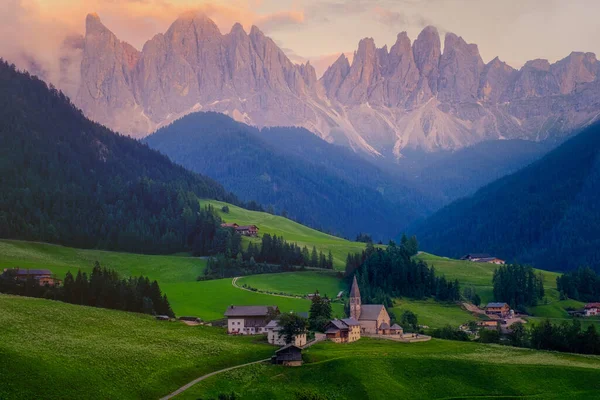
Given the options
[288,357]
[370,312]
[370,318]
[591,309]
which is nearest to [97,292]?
[288,357]

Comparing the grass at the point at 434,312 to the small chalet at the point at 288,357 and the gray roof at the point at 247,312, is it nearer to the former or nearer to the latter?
the gray roof at the point at 247,312

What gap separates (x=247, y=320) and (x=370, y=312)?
2389cm

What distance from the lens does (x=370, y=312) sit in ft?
480

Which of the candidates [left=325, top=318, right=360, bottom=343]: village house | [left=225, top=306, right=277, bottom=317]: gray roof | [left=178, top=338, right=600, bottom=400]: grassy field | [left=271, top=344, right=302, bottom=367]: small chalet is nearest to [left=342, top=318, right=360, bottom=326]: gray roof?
[left=325, top=318, right=360, bottom=343]: village house

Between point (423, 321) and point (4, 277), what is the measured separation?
80297 millimetres

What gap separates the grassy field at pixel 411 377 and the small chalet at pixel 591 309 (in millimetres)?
75044

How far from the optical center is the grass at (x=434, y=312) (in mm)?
166450

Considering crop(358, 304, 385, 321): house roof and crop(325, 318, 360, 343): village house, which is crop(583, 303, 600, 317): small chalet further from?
crop(325, 318, 360, 343): village house

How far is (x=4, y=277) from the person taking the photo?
14538 centimetres

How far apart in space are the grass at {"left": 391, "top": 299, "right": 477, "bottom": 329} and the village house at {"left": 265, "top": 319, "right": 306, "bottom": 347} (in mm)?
45002

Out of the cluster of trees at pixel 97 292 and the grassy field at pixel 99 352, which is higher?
the cluster of trees at pixel 97 292

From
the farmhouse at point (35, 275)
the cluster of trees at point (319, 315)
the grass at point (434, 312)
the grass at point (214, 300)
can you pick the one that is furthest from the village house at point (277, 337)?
the farmhouse at point (35, 275)

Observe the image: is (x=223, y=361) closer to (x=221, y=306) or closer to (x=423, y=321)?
(x=221, y=306)

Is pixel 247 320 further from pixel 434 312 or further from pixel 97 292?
pixel 434 312
